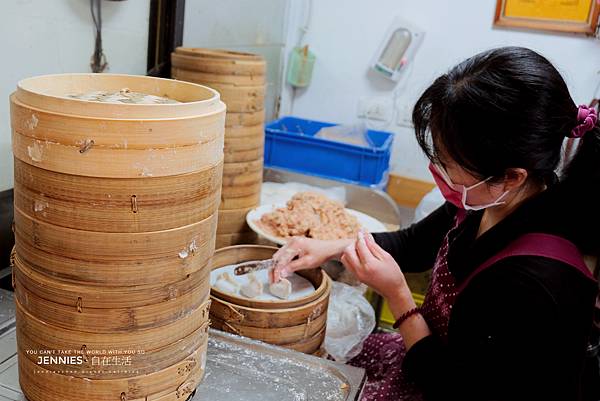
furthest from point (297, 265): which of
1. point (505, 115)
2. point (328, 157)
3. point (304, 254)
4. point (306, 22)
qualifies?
point (306, 22)

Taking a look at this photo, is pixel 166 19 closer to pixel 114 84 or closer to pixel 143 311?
pixel 114 84

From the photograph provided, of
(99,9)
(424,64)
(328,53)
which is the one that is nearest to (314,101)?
(328,53)

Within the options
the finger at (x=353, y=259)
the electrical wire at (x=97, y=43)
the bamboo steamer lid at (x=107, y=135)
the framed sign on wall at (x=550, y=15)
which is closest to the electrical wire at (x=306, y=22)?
the framed sign on wall at (x=550, y=15)

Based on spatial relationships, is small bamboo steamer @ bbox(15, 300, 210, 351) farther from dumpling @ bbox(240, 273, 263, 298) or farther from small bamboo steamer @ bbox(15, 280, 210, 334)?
dumpling @ bbox(240, 273, 263, 298)

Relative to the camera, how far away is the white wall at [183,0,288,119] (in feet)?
6.57

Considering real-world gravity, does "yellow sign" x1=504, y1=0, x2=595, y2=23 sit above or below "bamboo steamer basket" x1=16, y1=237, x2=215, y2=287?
above

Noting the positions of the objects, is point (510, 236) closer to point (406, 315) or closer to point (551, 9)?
point (406, 315)

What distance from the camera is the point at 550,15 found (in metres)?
2.65

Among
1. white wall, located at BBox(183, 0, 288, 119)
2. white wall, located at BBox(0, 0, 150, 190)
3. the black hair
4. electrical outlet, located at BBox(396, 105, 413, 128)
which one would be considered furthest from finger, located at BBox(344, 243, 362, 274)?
electrical outlet, located at BBox(396, 105, 413, 128)

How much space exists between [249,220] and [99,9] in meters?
0.76

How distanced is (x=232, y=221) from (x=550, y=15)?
185cm

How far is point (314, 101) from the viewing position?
3115 millimetres

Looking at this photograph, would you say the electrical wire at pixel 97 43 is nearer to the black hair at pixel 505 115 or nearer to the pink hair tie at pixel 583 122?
the black hair at pixel 505 115

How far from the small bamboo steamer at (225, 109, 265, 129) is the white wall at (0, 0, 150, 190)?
1.10 ft
